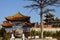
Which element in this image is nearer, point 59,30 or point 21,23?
point 59,30

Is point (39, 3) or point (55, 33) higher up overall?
point (39, 3)

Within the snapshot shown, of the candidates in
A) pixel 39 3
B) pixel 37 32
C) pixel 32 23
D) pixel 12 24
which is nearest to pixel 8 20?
pixel 12 24

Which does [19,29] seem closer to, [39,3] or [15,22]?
[15,22]

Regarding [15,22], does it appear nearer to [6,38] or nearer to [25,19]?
[25,19]

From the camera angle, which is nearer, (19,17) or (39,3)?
(39,3)

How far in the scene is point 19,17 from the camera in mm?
37312

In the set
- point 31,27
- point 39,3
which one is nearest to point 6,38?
point 39,3

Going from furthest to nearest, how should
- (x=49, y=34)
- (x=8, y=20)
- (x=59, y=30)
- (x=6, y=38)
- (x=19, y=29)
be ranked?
(x=8, y=20) → (x=19, y=29) → (x=59, y=30) → (x=49, y=34) → (x=6, y=38)

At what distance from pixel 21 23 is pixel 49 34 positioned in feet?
24.6

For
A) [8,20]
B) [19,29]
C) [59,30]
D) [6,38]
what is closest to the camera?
[6,38]

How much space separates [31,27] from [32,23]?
10.1ft

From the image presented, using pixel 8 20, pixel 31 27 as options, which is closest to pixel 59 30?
pixel 31 27

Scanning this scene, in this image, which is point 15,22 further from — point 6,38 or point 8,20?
point 6,38

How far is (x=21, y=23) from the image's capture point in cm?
3681
